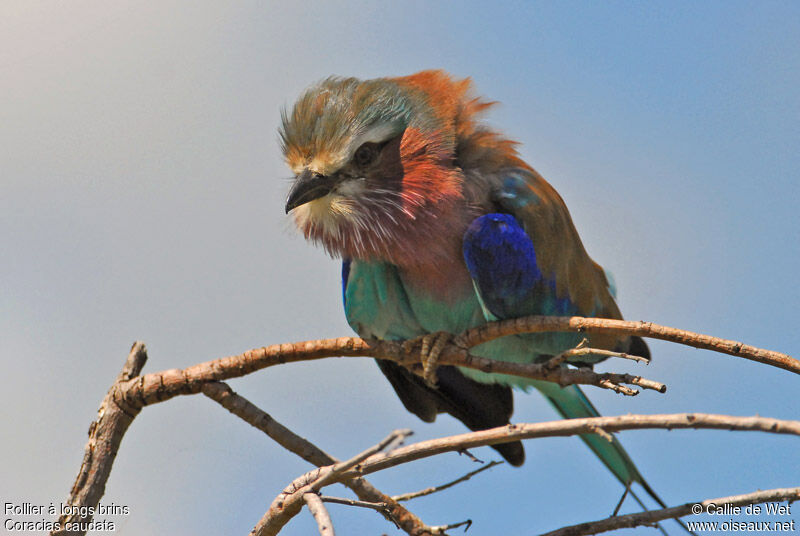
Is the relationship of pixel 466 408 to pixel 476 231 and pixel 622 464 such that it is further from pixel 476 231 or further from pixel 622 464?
pixel 476 231

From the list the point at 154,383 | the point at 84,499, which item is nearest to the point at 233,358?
the point at 154,383

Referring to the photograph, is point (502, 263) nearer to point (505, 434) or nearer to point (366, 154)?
point (366, 154)

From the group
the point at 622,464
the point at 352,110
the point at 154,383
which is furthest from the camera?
the point at 622,464

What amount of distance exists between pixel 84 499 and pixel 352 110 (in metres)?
2.06

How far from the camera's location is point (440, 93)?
446 cm

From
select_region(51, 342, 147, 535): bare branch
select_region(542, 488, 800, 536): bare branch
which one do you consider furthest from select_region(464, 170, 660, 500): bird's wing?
select_region(51, 342, 147, 535): bare branch

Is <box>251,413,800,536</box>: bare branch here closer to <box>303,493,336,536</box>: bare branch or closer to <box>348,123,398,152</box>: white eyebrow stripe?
<box>303,493,336,536</box>: bare branch

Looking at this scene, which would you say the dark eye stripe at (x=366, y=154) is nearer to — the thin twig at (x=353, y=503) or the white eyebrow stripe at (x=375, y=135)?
the white eyebrow stripe at (x=375, y=135)

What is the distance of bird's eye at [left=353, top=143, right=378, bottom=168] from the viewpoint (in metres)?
4.12

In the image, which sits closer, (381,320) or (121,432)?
(121,432)

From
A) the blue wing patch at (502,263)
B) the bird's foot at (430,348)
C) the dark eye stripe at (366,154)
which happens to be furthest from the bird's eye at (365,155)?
the bird's foot at (430,348)

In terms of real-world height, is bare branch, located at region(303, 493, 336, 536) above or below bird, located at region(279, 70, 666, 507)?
below

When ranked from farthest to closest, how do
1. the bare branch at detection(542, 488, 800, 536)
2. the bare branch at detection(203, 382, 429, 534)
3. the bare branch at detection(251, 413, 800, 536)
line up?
the bare branch at detection(203, 382, 429, 534)
the bare branch at detection(542, 488, 800, 536)
the bare branch at detection(251, 413, 800, 536)

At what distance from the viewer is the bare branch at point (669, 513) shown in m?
2.66
